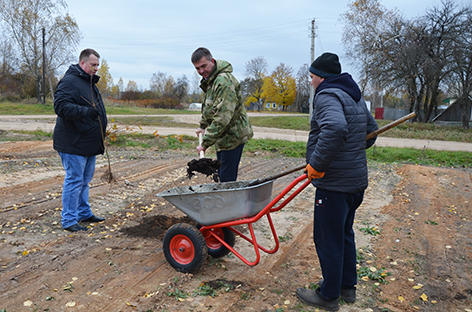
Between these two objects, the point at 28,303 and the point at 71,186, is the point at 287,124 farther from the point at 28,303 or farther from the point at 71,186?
the point at 28,303

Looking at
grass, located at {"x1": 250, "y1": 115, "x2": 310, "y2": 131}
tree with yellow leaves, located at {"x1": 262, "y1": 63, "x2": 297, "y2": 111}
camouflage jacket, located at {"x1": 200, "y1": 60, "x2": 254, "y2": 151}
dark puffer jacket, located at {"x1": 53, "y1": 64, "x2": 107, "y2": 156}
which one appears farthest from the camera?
tree with yellow leaves, located at {"x1": 262, "y1": 63, "x2": 297, "y2": 111}

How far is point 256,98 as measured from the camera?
190 feet

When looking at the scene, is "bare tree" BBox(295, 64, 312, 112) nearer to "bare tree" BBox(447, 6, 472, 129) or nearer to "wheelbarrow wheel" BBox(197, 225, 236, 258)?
"bare tree" BBox(447, 6, 472, 129)

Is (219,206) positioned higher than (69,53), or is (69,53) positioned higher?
(69,53)

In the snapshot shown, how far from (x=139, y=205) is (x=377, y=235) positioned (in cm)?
347

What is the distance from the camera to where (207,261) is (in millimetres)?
3607

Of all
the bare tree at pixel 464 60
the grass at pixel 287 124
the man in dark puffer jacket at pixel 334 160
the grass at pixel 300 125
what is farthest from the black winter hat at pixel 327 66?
the bare tree at pixel 464 60

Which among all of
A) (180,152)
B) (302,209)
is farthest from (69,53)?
(302,209)

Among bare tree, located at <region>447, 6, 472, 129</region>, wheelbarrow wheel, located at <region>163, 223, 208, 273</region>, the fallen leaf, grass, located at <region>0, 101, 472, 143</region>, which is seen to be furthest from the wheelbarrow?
bare tree, located at <region>447, 6, 472, 129</region>

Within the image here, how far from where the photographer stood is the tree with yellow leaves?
5209 centimetres

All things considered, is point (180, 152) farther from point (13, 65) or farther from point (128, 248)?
point (13, 65)

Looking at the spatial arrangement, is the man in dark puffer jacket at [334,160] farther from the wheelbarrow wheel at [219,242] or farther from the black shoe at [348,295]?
the wheelbarrow wheel at [219,242]

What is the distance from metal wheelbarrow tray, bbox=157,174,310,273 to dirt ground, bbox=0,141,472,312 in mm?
214

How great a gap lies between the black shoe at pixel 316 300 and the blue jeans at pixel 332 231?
67mm
